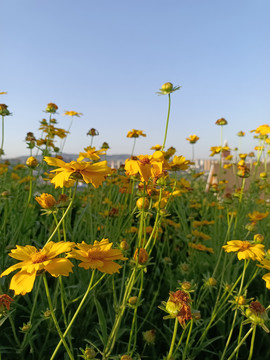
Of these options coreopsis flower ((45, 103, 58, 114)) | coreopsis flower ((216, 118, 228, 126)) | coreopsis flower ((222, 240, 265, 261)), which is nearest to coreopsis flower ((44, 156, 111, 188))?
coreopsis flower ((222, 240, 265, 261))

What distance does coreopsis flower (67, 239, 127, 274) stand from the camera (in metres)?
0.54

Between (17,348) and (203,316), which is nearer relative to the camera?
(17,348)

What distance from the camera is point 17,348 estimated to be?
0.94 m

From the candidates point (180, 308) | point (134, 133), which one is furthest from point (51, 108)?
point (180, 308)

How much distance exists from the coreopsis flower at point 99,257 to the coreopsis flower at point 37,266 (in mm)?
25

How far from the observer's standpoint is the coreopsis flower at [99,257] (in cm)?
54

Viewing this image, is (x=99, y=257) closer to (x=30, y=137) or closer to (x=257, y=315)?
(x=257, y=315)

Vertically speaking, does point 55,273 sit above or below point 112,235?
above

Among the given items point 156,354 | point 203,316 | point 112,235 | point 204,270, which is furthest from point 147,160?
point 204,270

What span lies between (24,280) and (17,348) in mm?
598

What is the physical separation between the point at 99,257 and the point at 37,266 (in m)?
0.13

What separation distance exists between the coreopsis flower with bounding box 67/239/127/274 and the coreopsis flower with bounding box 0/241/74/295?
0.03 meters

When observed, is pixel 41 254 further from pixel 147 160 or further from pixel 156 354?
pixel 156 354

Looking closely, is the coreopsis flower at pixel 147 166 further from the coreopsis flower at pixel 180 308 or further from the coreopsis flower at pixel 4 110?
the coreopsis flower at pixel 4 110
